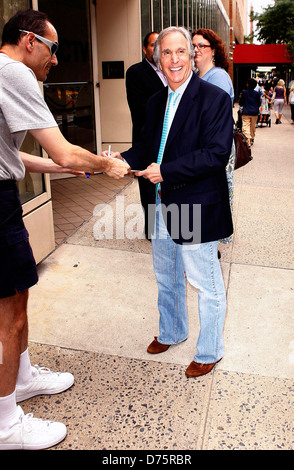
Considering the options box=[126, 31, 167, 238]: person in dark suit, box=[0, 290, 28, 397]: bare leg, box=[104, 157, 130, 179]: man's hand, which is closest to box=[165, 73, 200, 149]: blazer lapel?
box=[104, 157, 130, 179]: man's hand

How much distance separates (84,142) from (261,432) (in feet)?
24.9

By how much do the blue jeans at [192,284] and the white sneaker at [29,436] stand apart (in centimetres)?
100

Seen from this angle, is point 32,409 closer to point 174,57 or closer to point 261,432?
point 261,432

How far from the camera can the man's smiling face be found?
2500 millimetres

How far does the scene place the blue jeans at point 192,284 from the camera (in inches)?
104

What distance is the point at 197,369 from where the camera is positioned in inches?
112

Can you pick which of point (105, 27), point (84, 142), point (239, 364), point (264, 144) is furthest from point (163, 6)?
point (239, 364)

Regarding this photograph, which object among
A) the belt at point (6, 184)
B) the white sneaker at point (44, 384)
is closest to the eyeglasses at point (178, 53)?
the belt at point (6, 184)

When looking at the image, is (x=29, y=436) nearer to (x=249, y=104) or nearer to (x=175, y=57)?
(x=175, y=57)

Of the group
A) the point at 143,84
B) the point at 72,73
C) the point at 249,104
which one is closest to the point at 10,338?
the point at 143,84

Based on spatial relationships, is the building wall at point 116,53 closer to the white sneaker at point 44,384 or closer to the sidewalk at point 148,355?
the sidewalk at point 148,355

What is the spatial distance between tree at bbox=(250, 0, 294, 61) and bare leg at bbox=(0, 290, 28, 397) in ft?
150

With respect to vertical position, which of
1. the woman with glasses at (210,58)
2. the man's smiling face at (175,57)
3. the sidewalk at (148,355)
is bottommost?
the sidewalk at (148,355)

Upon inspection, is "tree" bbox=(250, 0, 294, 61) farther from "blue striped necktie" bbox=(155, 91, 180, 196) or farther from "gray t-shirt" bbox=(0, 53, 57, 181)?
"gray t-shirt" bbox=(0, 53, 57, 181)
